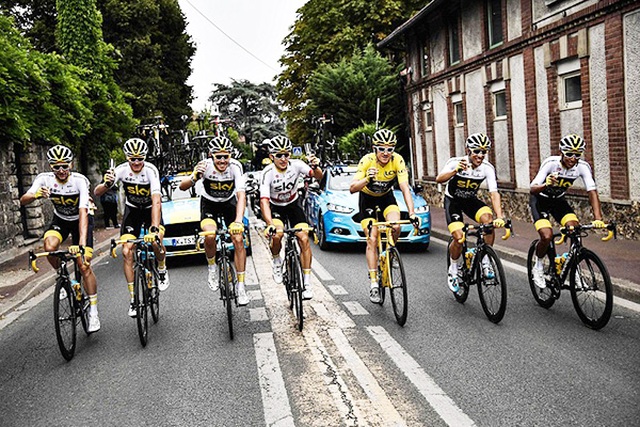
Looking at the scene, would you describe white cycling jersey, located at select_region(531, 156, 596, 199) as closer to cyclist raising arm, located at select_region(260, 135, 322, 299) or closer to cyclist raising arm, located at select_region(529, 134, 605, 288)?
cyclist raising arm, located at select_region(529, 134, 605, 288)

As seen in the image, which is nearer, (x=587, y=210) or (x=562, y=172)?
(x=562, y=172)

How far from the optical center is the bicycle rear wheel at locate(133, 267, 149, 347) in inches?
279

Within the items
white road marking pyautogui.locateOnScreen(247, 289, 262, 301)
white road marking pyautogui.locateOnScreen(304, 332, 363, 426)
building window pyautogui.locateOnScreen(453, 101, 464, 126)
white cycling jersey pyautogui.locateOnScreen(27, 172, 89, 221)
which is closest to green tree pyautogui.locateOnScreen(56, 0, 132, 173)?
building window pyautogui.locateOnScreen(453, 101, 464, 126)

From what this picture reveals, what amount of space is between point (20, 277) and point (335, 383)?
361 inches

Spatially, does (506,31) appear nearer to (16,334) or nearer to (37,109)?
(37,109)

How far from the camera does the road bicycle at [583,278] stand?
22.5 ft

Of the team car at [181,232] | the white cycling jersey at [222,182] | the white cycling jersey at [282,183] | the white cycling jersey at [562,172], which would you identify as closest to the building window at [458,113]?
the team car at [181,232]

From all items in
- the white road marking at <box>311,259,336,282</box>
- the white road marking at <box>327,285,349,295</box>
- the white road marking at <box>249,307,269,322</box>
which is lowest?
the white road marking at <box>327,285,349,295</box>

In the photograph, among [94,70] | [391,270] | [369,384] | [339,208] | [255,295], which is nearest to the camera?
[369,384]

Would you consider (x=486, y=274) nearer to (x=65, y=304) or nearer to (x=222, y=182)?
(x=222, y=182)

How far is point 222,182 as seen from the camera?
27.0ft

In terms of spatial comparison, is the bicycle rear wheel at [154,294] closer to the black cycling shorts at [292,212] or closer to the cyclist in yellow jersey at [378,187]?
the black cycling shorts at [292,212]

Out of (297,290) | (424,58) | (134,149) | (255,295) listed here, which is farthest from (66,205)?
(424,58)

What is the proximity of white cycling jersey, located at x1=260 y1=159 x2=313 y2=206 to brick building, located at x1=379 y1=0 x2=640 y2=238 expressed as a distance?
7719mm
